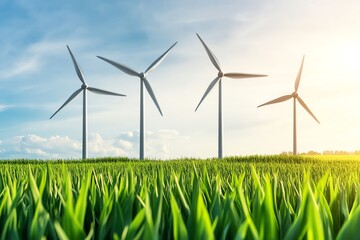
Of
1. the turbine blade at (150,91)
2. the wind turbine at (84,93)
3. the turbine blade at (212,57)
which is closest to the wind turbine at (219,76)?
the turbine blade at (212,57)

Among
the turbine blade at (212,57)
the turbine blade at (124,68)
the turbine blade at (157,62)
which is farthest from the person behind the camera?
the turbine blade at (212,57)

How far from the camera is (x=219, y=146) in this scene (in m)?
38.6

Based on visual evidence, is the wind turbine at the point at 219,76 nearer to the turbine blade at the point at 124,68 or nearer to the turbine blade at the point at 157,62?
the turbine blade at the point at 157,62

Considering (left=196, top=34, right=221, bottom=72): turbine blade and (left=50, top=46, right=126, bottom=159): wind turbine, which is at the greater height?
(left=196, top=34, right=221, bottom=72): turbine blade

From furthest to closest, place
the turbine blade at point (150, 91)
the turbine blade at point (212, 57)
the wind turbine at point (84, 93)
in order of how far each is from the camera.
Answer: the wind turbine at point (84, 93), the turbine blade at point (212, 57), the turbine blade at point (150, 91)

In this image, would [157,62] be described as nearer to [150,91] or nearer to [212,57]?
[150,91]

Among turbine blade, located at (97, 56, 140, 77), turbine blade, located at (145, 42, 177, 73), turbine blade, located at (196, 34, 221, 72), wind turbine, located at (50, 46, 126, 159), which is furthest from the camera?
wind turbine, located at (50, 46, 126, 159)

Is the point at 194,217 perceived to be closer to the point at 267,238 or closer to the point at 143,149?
the point at 267,238

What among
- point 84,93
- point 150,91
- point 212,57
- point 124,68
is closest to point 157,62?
point 124,68

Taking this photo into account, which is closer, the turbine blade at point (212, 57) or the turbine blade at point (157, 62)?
the turbine blade at point (157, 62)

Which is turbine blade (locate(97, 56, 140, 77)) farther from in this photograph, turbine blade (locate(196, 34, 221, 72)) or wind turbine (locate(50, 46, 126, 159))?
turbine blade (locate(196, 34, 221, 72))

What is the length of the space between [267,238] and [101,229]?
26.1 inches

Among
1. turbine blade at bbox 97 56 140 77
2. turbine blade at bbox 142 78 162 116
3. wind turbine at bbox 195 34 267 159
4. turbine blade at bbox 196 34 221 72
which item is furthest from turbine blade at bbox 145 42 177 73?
wind turbine at bbox 195 34 267 159

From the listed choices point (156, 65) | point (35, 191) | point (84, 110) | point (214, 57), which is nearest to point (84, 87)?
point (84, 110)
